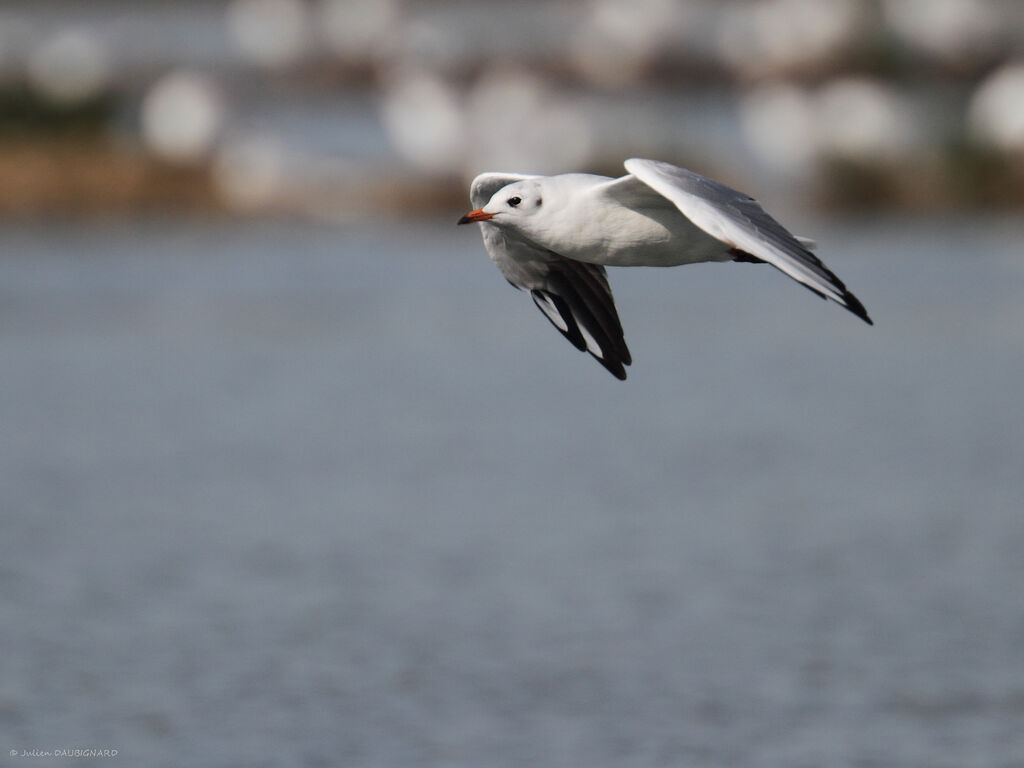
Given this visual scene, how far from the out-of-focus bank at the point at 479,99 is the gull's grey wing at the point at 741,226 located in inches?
1031

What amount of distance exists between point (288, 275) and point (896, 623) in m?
18.1

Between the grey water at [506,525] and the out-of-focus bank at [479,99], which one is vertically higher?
the out-of-focus bank at [479,99]

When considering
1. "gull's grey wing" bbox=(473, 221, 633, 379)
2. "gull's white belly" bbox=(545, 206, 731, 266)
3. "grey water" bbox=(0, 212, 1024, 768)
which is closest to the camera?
"gull's white belly" bbox=(545, 206, 731, 266)

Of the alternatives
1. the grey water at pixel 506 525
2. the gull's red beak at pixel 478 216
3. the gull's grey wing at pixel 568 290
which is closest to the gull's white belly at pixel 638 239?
the gull's red beak at pixel 478 216

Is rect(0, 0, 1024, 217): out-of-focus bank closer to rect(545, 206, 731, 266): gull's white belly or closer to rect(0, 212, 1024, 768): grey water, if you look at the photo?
rect(0, 212, 1024, 768): grey water

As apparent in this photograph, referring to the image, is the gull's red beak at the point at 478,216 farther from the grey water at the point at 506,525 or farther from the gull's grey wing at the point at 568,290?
the grey water at the point at 506,525

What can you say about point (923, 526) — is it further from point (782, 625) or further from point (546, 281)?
point (546, 281)

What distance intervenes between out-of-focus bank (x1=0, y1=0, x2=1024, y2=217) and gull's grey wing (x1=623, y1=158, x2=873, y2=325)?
26177mm

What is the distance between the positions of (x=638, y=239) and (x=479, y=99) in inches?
1708

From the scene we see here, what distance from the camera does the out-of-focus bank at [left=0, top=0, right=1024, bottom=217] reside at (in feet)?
113

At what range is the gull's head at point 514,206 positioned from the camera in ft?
21.2

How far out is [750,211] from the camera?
6.27m

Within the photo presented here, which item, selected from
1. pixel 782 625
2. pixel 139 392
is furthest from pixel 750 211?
pixel 139 392

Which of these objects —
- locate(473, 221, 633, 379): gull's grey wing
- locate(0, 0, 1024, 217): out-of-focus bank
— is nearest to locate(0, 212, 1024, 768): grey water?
locate(473, 221, 633, 379): gull's grey wing
